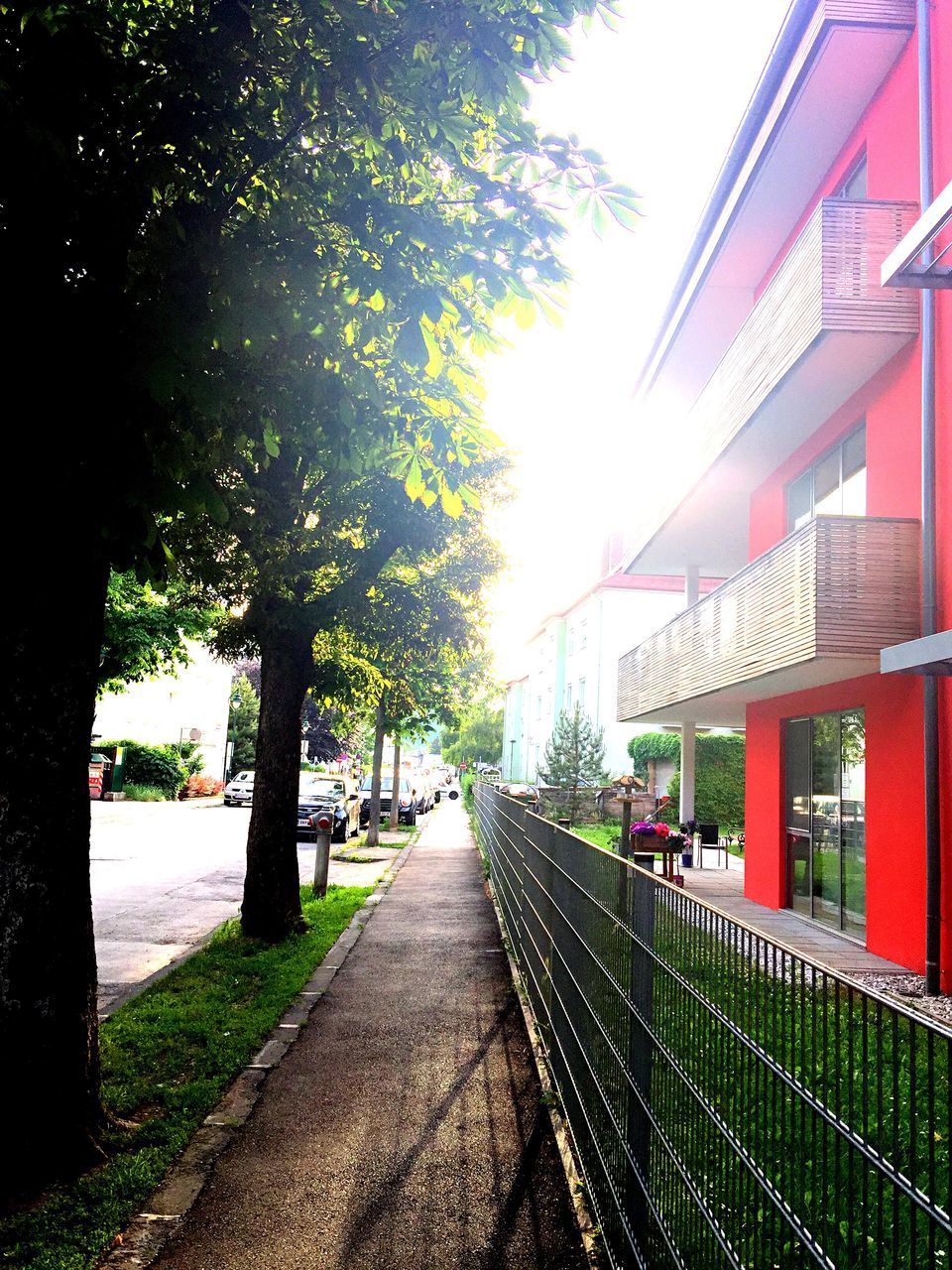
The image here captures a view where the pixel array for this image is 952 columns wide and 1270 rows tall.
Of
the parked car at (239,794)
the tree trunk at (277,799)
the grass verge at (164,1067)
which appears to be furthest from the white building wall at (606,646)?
the grass verge at (164,1067)

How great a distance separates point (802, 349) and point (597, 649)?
28.7 meters

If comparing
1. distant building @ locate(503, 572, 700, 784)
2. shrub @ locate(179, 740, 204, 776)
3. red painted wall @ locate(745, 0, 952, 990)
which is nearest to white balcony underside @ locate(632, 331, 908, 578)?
red painted wall @ locate(745, 0, 952, 990)

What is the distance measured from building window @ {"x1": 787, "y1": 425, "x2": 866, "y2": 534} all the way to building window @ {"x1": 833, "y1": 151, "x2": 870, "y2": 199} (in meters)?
2.94

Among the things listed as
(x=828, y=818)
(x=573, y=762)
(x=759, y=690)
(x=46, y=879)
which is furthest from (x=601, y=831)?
(x=46, y=879)

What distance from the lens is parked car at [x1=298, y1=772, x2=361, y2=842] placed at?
2353 cm

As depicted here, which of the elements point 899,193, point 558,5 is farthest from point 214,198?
point 899,193

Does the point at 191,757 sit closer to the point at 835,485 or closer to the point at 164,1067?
the point at 835,485

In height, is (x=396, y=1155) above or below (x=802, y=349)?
below

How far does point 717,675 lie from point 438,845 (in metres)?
13.2

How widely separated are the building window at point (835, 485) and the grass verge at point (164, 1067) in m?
6.86

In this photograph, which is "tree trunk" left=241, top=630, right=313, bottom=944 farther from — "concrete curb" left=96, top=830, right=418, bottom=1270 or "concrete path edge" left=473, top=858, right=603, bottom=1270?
"concrete path edge" left=473, top=858, right=603, bottom=1270

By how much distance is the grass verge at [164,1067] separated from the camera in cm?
356

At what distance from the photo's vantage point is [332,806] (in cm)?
2369

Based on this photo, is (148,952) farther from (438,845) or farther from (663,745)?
(663,745)
